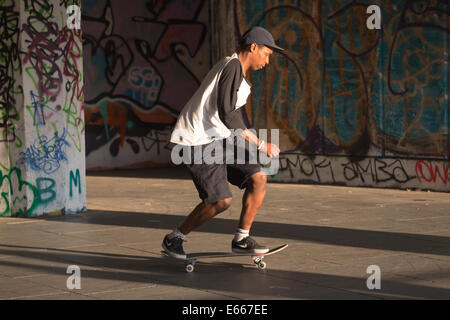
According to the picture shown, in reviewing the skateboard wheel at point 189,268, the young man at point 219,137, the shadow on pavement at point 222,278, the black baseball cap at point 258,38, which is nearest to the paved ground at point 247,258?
the shadow on pavement at point 222,278

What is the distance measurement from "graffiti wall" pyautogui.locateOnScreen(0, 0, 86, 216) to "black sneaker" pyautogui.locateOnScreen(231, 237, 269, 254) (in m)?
4.01

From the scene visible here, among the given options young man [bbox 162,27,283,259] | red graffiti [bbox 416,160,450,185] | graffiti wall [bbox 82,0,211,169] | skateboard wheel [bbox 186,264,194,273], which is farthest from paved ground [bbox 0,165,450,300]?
graffiti wall [bbox 82,0,211,169]

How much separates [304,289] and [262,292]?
322 mm

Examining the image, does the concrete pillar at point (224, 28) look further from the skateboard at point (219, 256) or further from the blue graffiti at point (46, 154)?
the skateboard at point (219, 256)

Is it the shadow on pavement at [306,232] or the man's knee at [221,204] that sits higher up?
the man's knee at [221,204]

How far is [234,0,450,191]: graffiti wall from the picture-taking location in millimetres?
12820

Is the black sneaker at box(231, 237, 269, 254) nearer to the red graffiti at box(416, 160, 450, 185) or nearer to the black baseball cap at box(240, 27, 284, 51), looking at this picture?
the black baseball cap at box(240, 27, 284, 51)

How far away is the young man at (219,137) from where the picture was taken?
6727 millimetres

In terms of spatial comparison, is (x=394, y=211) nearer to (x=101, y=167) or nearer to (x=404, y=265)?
(x=404, y=265)

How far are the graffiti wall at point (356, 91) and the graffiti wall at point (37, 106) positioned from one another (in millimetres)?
4935

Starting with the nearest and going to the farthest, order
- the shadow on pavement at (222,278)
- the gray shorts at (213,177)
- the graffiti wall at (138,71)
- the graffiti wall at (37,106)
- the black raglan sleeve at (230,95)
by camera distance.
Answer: the shadow on pavement at (222,278), the black raglan sleeve at (230,95), the gray shorts at (213,177), the graffiti wall at (37,106), the graffiti wall at (138,71)
